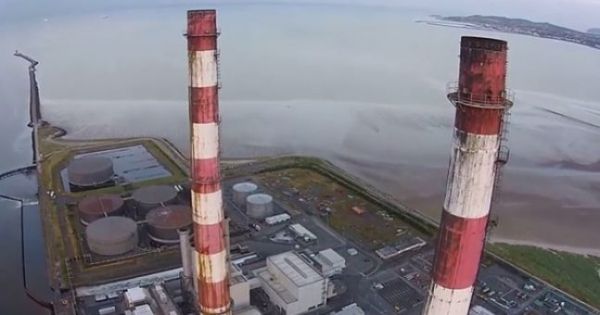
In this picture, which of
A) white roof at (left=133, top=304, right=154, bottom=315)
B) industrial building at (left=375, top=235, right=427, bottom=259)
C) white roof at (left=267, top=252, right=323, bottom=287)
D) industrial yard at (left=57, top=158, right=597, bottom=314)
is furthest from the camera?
industrial building at (left=375, top=235, right=427, bottom=259)

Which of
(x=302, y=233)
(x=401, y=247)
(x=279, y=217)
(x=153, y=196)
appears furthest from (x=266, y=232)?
(x=401, y=247)

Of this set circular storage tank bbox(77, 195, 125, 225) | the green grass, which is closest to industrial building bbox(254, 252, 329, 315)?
circular storage tank bbox(77, 195, 125, 225)

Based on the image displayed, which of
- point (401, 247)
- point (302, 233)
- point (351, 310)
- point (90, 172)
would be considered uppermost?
point (90, 172)

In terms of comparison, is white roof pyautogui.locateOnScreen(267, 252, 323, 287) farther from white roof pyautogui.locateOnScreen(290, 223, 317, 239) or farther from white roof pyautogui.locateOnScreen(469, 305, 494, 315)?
white roof pyautogui.locateOnScreen(469, 305, 494, 315)

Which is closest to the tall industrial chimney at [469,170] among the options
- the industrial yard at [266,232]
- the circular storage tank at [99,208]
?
the industrial yard at [266,232]

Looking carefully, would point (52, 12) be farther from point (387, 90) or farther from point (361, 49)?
point (387, 90)

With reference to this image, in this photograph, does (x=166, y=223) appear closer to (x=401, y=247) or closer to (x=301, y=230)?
(x=301, y=230)
